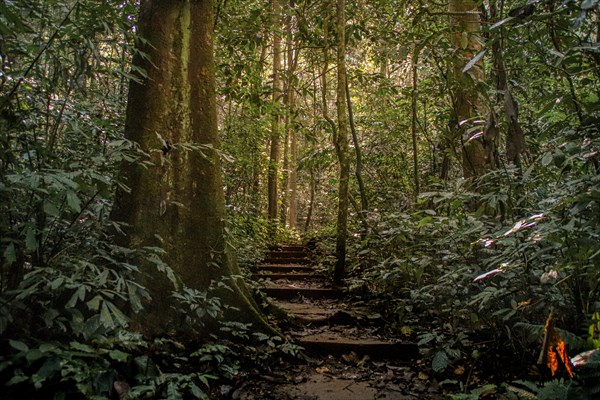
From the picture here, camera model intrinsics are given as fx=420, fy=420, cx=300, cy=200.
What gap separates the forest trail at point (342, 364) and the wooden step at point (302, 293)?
0.35 m

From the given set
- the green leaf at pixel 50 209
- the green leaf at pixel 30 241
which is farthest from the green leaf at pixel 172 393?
the green leaf at pixel 50 209

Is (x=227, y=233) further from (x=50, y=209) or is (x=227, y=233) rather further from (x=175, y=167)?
(x=50, y=209)

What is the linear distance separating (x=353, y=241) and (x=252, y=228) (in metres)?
2.94

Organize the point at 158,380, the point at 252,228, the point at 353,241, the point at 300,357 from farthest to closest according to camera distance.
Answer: the point at 252,228
the point at 353,241
the point at 300,357
the point at 158,380

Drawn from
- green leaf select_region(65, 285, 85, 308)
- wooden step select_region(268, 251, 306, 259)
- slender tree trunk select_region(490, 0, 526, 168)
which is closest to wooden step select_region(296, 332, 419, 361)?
slender tree trunk select_region(490, 0, 526, 168)

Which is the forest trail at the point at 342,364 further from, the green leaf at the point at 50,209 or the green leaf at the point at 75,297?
the green leaf at the point at 50,209

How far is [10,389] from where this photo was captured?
2.21 meters

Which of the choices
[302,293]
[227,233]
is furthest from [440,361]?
[302,293]

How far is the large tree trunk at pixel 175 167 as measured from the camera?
3727mm

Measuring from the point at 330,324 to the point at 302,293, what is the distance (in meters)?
1.68

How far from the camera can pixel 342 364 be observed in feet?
13.8

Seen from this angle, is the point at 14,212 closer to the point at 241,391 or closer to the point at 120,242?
the point at 120,242

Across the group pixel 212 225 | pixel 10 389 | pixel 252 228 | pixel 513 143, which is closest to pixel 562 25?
pixel 513 143

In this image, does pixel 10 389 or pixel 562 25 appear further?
pixel 562 25
